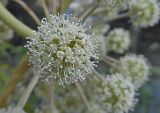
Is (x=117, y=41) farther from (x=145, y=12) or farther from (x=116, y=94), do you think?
(x=116, y=94)

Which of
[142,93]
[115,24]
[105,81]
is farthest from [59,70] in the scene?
[115,24]

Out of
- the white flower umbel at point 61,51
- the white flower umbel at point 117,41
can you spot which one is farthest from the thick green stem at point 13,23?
the white flower umbel at point 117,41

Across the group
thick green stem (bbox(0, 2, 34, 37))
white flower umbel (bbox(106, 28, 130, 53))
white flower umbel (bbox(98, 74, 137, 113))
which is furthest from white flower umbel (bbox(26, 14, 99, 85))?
white flower umbel (bbox(106, 28, 130, 53))

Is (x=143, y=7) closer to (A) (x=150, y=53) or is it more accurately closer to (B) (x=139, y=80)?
(B) (x=139, y=80)

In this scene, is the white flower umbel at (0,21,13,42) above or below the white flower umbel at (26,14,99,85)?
above

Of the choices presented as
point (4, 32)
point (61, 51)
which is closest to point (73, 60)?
point (61, 51)

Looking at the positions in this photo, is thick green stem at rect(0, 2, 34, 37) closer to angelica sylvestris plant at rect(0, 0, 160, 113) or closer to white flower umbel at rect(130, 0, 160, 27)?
angelica sylvestris plant at rect(0, 0, 160, 113)
